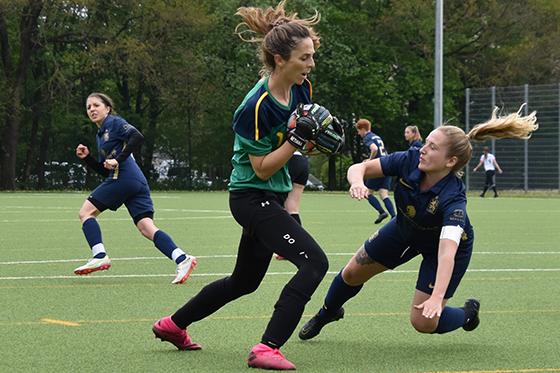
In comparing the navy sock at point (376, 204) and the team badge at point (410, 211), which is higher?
the team badge at point (410, 211)

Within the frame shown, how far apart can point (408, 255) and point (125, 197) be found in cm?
471

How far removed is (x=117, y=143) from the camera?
11.2 meters

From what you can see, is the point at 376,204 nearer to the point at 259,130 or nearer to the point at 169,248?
the point at 169,248

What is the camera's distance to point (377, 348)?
6949 millimetres

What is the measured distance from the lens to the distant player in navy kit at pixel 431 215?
6.46 meters

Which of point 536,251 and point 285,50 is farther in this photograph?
point 536,251

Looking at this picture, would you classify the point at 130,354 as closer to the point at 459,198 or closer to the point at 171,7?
the point at 459,198

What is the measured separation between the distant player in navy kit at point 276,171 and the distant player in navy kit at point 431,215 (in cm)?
46

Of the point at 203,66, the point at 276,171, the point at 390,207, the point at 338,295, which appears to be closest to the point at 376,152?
the point at 390,207

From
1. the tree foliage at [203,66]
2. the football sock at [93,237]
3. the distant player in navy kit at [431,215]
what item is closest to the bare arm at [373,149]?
the football sock at [93,237]

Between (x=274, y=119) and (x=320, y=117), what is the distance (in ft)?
1.05

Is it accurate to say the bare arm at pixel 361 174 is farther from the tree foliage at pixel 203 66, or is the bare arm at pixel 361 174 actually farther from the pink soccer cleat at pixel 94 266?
the tree foliage at pixel 203 66

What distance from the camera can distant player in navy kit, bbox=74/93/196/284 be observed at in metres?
11.1

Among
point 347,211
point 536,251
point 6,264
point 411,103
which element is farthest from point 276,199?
point 411,103
